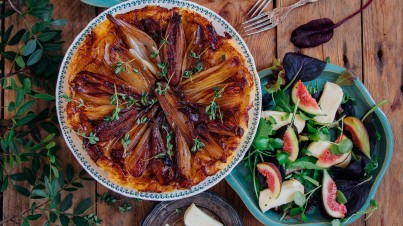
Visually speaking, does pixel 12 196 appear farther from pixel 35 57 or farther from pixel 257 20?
pixel 257 20

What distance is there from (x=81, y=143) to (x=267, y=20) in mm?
1158

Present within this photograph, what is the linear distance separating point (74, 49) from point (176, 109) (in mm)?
569

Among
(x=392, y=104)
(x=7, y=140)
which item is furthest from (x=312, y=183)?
(x=7, y=140)

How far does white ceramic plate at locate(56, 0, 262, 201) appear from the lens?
101 inches

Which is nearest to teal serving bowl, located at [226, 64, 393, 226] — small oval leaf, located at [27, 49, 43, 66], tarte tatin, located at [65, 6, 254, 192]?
tarte tatin, located at [65, 6, 254, 192]

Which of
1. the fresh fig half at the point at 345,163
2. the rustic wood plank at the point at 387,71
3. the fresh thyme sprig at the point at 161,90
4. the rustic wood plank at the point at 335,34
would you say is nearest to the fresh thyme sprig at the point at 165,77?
the fresh thyme sprig at the point at 161,90

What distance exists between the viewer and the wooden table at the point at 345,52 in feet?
9.89

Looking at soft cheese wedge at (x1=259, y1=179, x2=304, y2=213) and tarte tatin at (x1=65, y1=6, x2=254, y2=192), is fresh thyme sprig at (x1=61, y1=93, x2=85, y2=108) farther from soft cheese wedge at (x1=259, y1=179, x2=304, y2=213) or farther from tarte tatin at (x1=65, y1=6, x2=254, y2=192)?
soft cheese wedge at (x1=259, y1=179, x2=304, y2=213)

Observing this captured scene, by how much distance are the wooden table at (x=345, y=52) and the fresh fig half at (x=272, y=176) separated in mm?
258

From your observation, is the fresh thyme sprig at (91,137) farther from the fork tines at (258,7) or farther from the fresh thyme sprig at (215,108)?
the fork tines at (258,7)

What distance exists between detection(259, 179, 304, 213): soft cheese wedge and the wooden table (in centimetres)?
20

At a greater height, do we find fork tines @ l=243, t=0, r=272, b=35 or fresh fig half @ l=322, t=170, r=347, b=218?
fork tines @ l=243, t=0, r=272, b=35

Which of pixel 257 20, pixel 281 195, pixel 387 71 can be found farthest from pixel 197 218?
pixel 387 71

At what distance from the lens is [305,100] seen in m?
2.90
